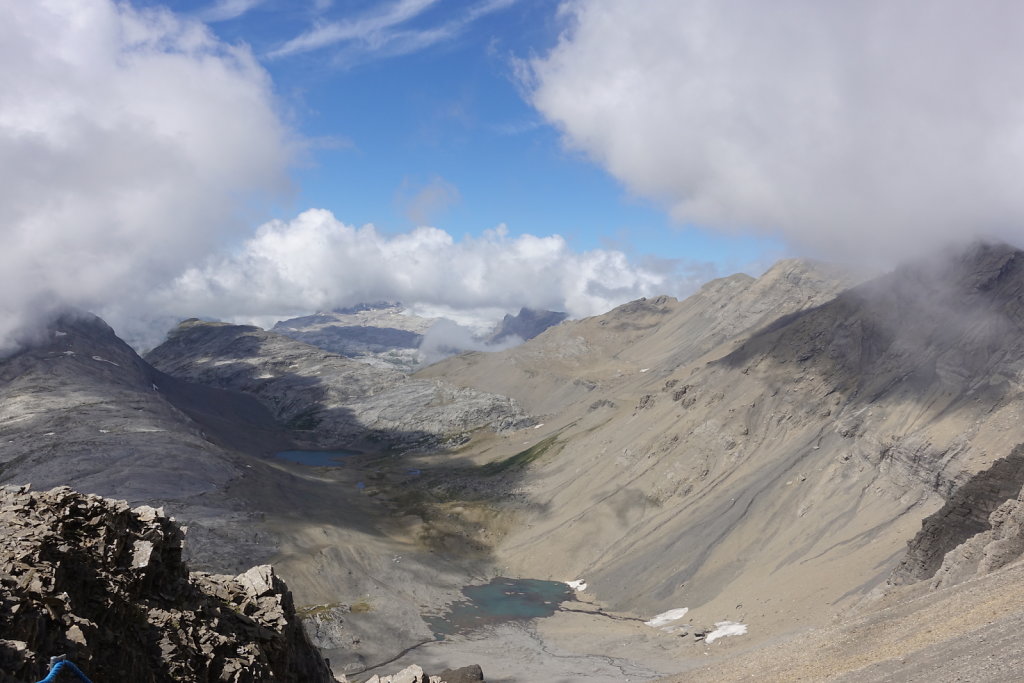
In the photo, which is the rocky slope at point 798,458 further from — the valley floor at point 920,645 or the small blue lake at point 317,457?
the small blue lake at point 317,457

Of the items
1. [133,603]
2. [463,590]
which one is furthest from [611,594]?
[133,603]

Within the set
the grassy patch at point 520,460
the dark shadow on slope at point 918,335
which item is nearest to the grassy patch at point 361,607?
the grassy patch at point 520,460

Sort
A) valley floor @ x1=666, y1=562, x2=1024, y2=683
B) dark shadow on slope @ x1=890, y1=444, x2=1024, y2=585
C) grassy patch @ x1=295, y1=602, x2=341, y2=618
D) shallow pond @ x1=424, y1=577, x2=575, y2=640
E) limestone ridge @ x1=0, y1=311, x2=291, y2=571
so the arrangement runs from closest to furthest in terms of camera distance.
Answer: valley floor @ x1=666, y1=562, x2=1024, y2=683 → dark shadow on slope @ x1=890, y1=444, x2=1024, y2=585 → grassy patch @ x1=295, y1=602, x2=341, y2=618 → shallow pond @ x1=424, y1=577, x2=575, y2=640 → limestone ridge @ x1=0, y1=311, x2=291, y2=571

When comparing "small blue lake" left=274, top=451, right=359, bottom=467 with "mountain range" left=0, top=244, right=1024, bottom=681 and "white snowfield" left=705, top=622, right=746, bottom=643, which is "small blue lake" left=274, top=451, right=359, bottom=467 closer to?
"mountain range" left=0, top=244, right=1024, bottom=681

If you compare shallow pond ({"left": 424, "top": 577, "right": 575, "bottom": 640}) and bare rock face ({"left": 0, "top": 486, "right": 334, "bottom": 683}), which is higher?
bare rock face ({"left": 0, "top": 486, "right": 334, "bottom": 683})

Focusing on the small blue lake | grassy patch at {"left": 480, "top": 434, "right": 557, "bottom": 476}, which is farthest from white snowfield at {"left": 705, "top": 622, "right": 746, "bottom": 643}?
the small blue lake

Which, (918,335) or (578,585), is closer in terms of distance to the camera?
(578,585)

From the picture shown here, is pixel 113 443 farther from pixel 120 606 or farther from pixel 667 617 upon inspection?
pixel 120 606

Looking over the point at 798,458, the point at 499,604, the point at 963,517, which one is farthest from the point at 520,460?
the point at 963,517
